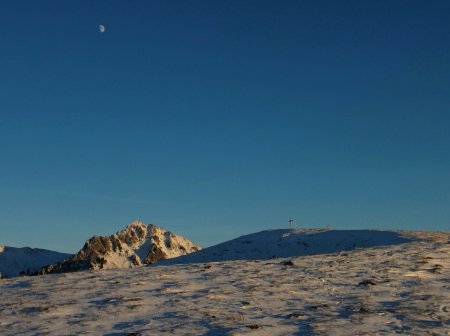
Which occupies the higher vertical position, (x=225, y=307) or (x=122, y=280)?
(x=122, y=280)

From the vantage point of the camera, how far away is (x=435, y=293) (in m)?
11.6

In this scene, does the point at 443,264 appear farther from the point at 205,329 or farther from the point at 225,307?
the point at 205,329

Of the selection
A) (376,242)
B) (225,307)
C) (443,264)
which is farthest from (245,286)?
(376,242)

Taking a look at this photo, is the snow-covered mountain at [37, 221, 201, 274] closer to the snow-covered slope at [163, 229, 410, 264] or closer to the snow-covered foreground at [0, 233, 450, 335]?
the snow-covered slope at [163, 229, 410, 264]

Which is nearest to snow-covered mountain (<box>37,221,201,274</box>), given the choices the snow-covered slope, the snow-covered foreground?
the snow-covered slope

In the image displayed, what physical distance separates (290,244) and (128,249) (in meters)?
138

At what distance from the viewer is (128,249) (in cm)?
16425

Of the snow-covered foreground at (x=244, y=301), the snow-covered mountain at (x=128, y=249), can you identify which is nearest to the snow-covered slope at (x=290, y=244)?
the snow-covered foreground at (x=244, y=301)

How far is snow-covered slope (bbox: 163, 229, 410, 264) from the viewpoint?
2973 centimetres

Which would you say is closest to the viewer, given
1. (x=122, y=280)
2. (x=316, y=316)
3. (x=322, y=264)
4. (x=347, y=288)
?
(x=316, y=316)

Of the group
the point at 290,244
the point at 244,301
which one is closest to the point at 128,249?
the point at 290,244

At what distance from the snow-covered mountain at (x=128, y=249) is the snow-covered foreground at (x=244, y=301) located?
413 feet

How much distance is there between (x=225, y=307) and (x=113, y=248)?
509 feet

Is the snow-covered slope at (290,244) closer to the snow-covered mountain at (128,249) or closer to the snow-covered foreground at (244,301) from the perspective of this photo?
the snow-covered foreground at (244,301)
